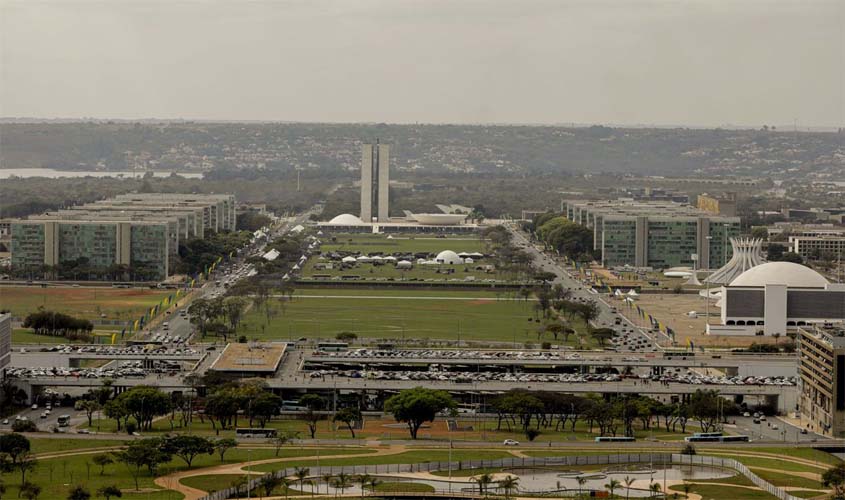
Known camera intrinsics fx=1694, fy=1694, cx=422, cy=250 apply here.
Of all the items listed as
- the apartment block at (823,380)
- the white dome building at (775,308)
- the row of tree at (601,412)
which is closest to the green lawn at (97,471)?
the row of tree at (601,412)

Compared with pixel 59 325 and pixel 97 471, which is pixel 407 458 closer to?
pixel 97 471

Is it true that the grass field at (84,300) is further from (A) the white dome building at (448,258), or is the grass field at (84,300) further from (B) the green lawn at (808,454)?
(B) the green lawn at (808,454)

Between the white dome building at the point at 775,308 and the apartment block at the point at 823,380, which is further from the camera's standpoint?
the white dome building at the point at 775,308

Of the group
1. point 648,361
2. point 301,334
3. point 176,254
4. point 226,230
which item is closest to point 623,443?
point 648,361

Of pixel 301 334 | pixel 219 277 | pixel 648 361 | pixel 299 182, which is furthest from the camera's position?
pixel 299 182

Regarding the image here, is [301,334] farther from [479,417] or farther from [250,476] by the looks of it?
[250,476]

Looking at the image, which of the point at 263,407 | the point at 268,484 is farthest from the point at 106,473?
the point at 263,407
